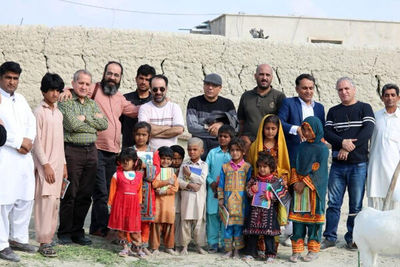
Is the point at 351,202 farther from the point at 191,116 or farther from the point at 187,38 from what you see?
the point at 187,38

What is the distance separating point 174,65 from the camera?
8297 mm

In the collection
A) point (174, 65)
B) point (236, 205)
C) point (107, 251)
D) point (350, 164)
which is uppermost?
point (174, 65)

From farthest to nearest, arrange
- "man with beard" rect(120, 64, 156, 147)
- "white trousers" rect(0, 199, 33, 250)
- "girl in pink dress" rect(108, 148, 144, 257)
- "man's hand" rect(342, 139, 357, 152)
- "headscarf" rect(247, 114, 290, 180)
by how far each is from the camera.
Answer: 1. "man with beard" rect(120, 64, 156, 147)
2. "man's hand" rect(342, 139, 357, 152)
3. "headscarf" rect(247, 114, 290, 180)
4. "girl in pink dress" rect(108, 148, 144, 257)
5. "white trousers" rect(0, 199, 33, 250)

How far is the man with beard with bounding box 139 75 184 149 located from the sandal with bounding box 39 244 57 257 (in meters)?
1.34

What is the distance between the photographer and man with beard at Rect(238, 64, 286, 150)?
6207mm

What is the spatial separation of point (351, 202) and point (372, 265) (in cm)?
223

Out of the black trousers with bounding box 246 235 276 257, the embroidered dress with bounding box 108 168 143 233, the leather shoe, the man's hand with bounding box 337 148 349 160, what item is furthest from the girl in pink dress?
the man's hand with bounding box 337 148 349 160

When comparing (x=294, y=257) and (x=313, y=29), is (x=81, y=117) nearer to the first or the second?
(x=294, y=257)

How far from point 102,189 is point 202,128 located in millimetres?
1161

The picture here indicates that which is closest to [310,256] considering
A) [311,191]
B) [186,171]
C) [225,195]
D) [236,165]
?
[311,191]

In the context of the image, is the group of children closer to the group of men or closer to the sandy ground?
the sandy ground

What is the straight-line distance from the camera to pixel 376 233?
3746 millimetres

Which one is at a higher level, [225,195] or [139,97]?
[139,97]

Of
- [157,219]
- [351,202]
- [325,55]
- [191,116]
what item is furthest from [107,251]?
[325,55]
